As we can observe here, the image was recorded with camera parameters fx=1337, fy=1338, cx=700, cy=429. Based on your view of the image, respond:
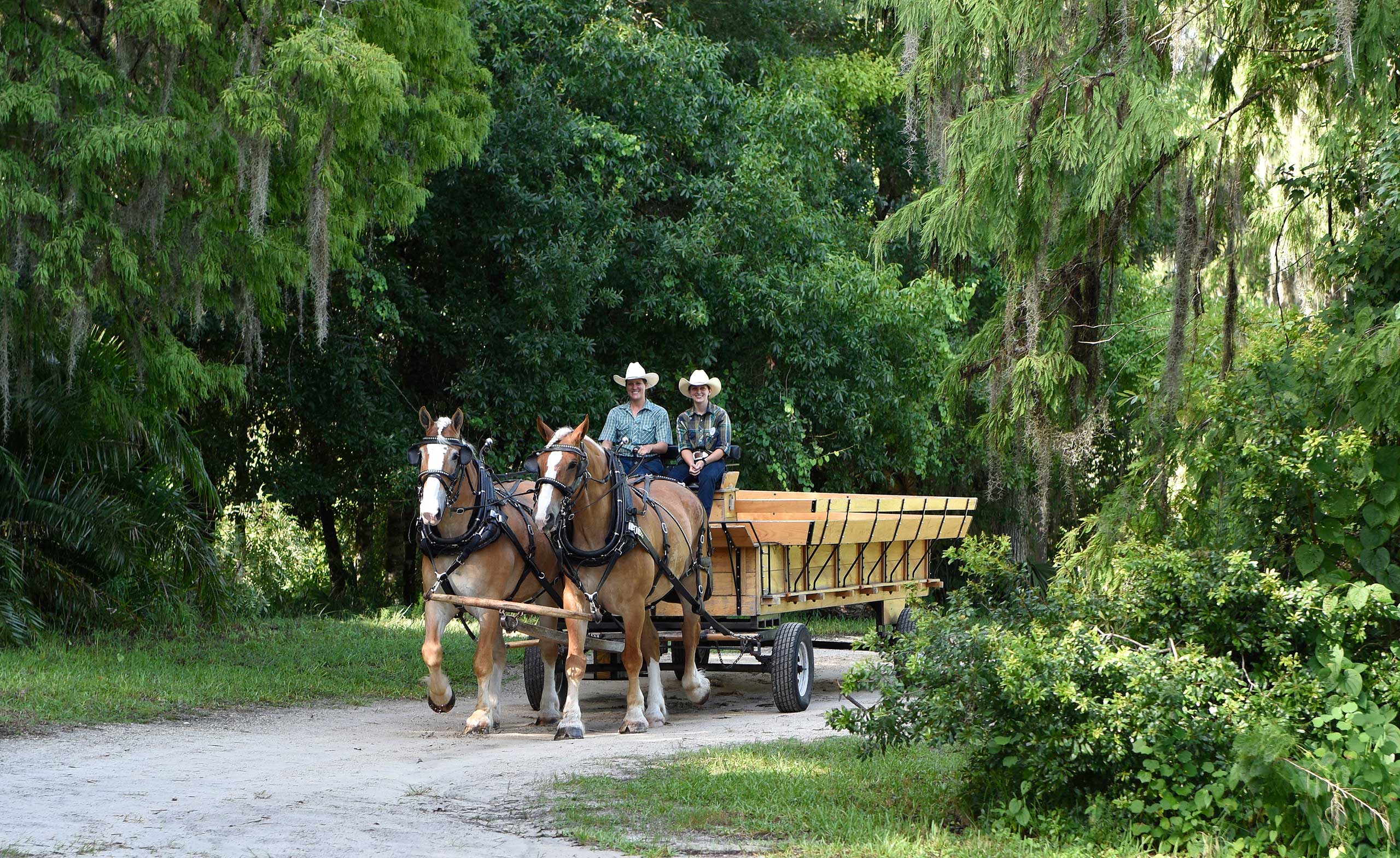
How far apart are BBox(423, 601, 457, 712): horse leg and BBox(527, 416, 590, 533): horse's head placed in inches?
38.7

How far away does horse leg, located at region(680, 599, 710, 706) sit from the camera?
34.0 ft

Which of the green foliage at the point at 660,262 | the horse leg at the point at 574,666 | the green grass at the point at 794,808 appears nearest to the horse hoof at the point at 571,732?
the horse leg at the point at 574,666

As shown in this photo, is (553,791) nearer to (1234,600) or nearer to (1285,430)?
(1234,600)

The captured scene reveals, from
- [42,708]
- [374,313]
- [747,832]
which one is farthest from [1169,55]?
[374,313]

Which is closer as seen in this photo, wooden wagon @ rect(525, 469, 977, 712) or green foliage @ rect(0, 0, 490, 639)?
wooden wagon @ rect(525, 469, 977, 712)

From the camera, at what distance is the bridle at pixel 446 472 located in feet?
28.8

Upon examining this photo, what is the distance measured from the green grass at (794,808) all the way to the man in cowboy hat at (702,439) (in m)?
3.19

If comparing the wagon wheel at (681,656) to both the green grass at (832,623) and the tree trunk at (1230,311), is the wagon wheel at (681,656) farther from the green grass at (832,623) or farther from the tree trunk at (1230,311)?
the green grass at (832,623)

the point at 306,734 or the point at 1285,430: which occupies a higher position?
the point at 1285,430

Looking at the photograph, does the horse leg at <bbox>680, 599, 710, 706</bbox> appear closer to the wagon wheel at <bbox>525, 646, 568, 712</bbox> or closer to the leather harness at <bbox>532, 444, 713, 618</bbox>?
the leather harness at <bbox>532, 444, 713, 618</bbox>

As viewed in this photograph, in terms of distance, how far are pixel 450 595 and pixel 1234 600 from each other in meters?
5.02

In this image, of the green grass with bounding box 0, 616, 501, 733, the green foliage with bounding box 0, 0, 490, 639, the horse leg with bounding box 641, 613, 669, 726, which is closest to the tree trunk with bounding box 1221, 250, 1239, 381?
the horse leg with bounding box 641, 613, 669, 726

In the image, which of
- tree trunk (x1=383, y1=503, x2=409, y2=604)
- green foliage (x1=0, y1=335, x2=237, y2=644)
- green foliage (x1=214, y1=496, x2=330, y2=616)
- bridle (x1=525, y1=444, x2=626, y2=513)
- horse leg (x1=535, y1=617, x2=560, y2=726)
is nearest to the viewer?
bridle (x1=525, y1=444, x2=626, y2=513)

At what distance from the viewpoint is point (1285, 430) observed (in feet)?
20.4
